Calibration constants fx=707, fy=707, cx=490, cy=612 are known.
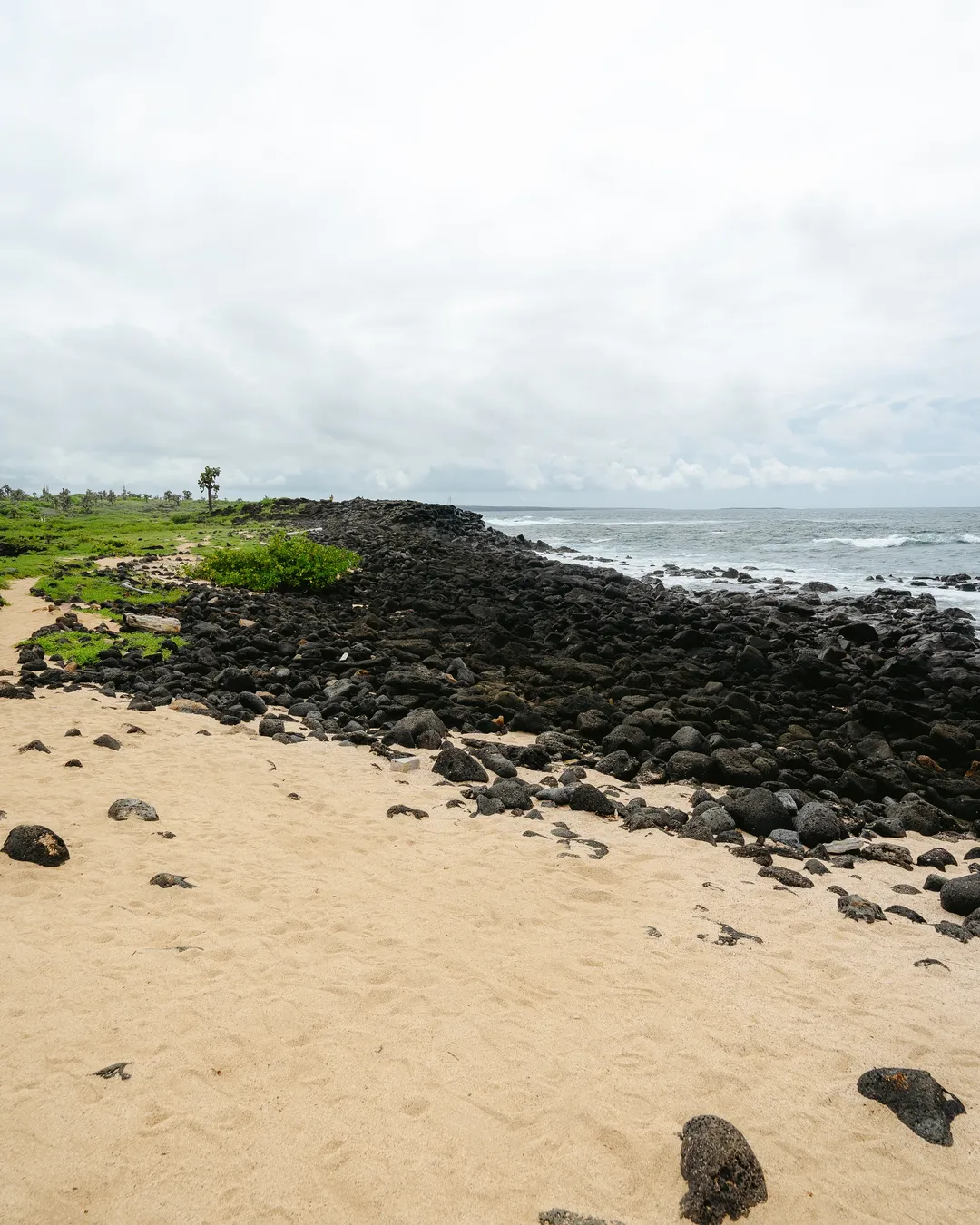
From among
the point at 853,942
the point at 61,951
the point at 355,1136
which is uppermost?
the point at 61,951

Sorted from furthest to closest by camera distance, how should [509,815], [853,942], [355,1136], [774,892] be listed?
[509,815], [774,892], [853,942], [355,1136]

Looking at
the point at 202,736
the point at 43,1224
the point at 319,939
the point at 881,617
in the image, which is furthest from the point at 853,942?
the point at 881,617

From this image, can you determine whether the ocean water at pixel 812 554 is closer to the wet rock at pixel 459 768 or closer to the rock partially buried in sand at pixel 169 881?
the wet rock at pixel 459 768

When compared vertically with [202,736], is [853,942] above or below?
below

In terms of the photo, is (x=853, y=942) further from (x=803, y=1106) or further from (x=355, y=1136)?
(x=355, y=1136)

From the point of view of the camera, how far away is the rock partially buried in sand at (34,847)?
6.00 meters

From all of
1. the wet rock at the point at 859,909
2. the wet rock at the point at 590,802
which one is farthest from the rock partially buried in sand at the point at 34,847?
the wet rock at the point at 859,909

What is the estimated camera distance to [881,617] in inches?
1040

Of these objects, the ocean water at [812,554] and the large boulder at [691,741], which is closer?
the large boulder at [691,741]

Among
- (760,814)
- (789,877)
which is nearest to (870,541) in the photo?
(760,814)

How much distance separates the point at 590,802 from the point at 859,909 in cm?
318

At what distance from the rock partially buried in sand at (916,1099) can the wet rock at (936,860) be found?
4358mm

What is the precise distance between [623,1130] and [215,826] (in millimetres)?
5024

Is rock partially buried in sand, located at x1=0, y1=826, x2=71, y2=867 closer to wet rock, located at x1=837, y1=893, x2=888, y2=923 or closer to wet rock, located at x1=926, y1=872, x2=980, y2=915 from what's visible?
wet rock, located at x1=837, y1=893, x2=888, y2=923
